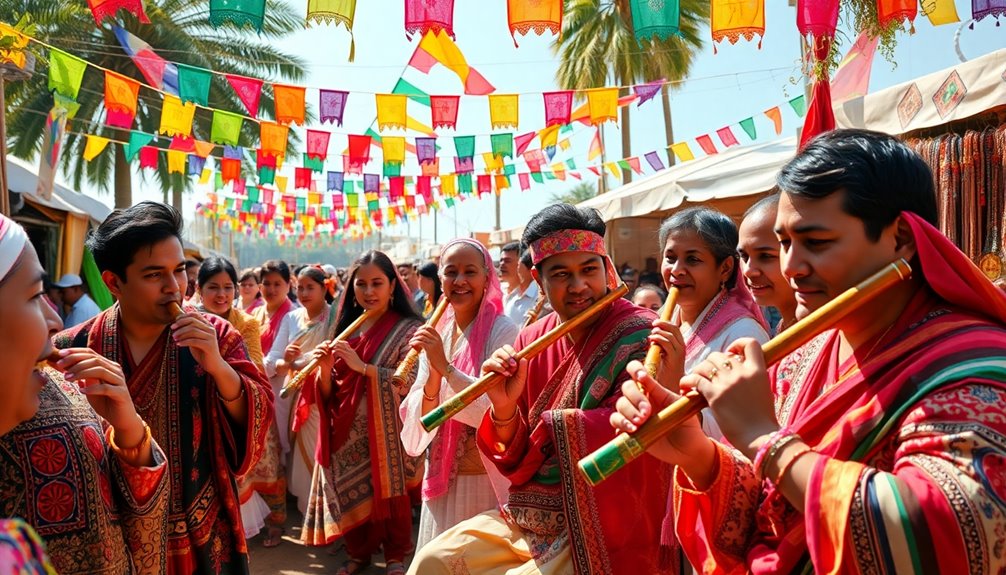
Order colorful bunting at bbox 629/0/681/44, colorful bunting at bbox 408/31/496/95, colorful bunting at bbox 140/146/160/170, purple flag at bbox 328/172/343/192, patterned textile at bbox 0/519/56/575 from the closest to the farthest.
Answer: patterned textile at bbox 0/519/56/575 < colorful bunting at bbox 629/0/681/44 < colorful bunting at bbox 408/31/496/95 < colorful bunting at bbox 140/146/160/170 < purple flag at bbox 328/172/343/192

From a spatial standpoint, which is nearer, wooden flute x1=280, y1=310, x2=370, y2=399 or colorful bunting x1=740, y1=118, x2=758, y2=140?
wooden flute x1=280, y1=310, x2=370, y2=399

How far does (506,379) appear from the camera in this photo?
8.49 ft

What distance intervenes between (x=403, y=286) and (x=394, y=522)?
164 cm

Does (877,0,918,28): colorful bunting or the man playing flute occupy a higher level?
(877,0,918,28): colorful bunting

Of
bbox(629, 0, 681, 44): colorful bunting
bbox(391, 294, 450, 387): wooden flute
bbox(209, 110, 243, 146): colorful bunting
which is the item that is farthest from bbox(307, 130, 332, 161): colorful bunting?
bbox(391, 294, 450, 387): wooden flute

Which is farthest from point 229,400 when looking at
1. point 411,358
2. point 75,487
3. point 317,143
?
point 317,143

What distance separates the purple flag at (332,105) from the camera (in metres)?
8.52

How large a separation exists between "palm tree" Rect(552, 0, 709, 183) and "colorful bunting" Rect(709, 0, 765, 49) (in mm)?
14833

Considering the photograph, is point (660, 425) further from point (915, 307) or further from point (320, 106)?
point (320, 106)

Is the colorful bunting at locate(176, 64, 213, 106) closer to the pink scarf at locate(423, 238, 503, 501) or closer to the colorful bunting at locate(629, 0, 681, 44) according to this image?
the colorful bunting at locate(629, 0, 681, 44)

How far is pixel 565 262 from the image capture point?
9.04 feet

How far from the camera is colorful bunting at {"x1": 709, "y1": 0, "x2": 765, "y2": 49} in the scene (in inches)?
190

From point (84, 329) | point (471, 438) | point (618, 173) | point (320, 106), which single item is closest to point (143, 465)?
point (84, 329)

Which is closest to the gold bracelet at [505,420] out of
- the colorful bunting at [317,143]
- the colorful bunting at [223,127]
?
the colorful bunting at [223,127]
